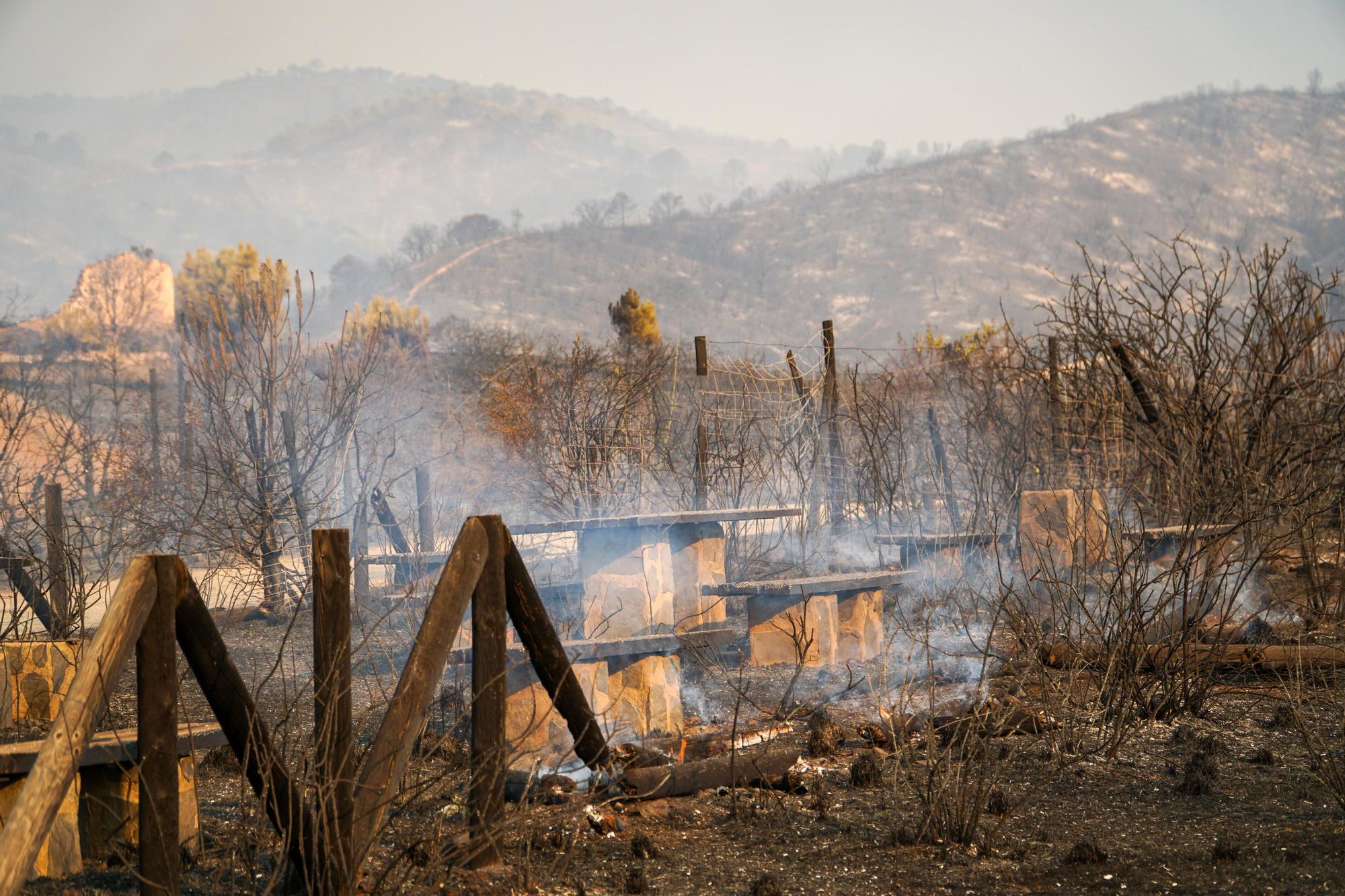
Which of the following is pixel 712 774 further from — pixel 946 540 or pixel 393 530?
pixel 393 530

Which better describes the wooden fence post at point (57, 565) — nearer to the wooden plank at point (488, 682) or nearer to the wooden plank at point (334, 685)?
the wooden plank at point (488, 682)

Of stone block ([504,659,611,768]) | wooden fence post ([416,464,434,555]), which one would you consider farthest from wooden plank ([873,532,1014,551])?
stone block ([504,659,611,768])

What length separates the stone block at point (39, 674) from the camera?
5.02 meters

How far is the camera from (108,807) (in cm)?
391

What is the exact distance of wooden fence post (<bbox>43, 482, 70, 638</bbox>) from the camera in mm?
6634

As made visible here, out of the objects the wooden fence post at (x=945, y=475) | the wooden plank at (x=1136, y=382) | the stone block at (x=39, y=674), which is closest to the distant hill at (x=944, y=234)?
the wooden fence post at (x=945, y=475)

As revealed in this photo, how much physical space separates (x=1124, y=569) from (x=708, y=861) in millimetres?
2458

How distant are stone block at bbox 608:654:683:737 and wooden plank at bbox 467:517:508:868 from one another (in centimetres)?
203

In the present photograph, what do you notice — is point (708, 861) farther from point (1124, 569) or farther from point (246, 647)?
point (246, 647)

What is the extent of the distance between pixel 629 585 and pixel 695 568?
103cm

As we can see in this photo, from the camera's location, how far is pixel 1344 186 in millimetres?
76562

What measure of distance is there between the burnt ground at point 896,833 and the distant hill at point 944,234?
5389 centimetres

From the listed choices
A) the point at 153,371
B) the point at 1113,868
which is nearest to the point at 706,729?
the point at 1113,868

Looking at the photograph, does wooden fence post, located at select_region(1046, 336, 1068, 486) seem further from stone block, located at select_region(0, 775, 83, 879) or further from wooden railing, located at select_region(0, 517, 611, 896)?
stone block, located at select_region(0, 775, 83, 879)
